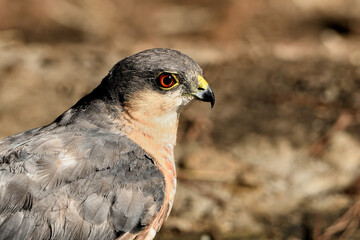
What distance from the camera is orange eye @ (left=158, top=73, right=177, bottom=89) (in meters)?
5.65

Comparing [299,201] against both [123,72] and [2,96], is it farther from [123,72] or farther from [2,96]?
[2,96]

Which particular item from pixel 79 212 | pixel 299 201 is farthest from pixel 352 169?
pixel 79 212

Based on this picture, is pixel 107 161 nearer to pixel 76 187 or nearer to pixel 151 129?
pixel 76 187

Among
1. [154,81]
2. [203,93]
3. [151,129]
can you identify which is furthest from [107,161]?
[203,93]

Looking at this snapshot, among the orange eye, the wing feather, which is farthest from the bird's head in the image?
the wing feather

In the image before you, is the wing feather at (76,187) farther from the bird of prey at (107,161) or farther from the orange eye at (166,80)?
the orange eye at (166,80)

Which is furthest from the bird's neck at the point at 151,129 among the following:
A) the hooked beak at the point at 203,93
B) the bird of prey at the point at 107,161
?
the hooked beak at the point at 203,93

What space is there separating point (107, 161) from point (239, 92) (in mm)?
4876

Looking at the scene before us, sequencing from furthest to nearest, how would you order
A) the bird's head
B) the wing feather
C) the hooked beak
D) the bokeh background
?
the bokeh background
the hooked beak
the bird's head
the wing feather

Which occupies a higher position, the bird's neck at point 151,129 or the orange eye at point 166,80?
the orange eye at point 166,80

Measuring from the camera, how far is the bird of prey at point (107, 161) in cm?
491

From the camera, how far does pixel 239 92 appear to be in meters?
9.78

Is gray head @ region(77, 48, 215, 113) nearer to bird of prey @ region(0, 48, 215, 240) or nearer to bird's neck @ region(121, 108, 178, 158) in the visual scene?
bird of prey @ region(0, 48, 215, 240)

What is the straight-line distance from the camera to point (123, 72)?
5.66 meters
